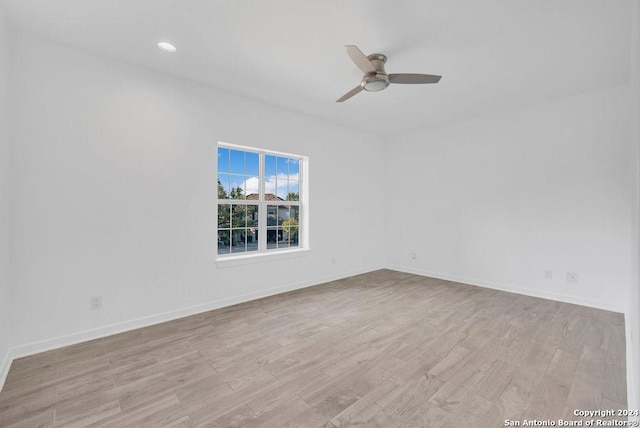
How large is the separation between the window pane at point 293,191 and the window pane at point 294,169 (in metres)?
0.08

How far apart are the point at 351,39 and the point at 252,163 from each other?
223 cm

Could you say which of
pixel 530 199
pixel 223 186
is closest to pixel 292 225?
pixel 223 186

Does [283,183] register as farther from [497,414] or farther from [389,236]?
[497,414]

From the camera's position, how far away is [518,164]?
4.24 m

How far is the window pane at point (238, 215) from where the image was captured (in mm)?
3977

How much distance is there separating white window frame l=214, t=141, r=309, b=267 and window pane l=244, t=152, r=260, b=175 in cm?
4

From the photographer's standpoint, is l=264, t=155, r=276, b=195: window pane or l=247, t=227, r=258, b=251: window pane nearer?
l=247, t=227, r=258, b=251: window pane

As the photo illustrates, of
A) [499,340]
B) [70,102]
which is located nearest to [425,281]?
[499,340]

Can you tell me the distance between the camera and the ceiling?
85.2 inches

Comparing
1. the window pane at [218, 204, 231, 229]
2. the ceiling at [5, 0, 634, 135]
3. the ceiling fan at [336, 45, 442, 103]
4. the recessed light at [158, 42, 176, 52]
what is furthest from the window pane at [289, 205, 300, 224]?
the recessed light at [158, 42, 176, 52]

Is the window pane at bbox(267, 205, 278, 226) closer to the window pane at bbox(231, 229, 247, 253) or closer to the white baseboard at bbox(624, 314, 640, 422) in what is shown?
the window pane at bbox(231, 229, 247, 253)

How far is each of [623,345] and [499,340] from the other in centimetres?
106

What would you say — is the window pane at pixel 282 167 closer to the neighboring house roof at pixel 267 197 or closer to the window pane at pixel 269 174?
the window pane at pixel 269 174

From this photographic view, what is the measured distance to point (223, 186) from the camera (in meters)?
3.89
